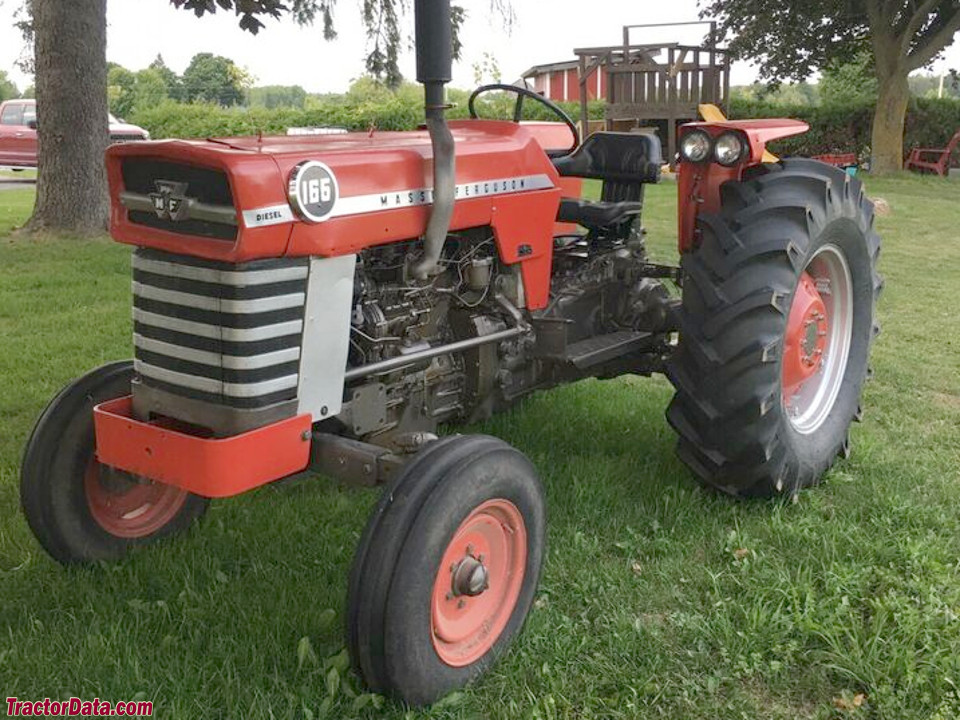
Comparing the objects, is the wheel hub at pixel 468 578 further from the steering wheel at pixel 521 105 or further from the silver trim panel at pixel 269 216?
the steering wheel at pixel 521 105

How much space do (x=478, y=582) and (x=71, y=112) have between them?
7.90m

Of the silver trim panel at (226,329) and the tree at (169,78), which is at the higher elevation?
the tree at (169,78)

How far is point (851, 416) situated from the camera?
3984 millimetres

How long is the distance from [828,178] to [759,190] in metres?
0.33

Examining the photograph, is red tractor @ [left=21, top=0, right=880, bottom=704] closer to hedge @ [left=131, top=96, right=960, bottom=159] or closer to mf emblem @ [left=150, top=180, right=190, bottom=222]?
mf emblem @ [left=150, top=180, right=190, bottom=222]

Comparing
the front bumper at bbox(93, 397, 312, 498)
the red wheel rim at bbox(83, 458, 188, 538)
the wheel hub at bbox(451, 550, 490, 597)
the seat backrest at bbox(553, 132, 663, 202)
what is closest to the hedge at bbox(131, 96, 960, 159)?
the seat backrest at bbox(553, 132, 663, 202)

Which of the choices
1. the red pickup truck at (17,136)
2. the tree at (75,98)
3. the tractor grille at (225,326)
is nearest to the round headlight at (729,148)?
the tractor grille at (225,326)

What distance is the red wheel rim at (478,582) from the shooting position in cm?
248

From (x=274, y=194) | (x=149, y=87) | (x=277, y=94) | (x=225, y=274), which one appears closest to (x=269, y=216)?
(x=274, y=194)

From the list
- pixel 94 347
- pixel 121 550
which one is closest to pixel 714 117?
pixel 94 347

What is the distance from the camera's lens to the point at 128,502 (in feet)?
10.5

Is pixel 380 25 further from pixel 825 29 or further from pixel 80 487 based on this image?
pixel 825 29

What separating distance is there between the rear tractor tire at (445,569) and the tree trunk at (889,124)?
19.0 m
